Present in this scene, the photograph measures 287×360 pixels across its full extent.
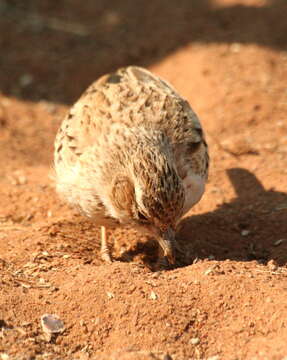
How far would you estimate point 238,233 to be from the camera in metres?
7.70

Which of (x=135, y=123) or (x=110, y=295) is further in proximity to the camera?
(x=135, y=123)

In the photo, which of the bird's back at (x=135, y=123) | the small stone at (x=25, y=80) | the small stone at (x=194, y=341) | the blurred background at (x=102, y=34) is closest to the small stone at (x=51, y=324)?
the small stone at (x=194, y=341)

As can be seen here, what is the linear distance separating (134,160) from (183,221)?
1879mm

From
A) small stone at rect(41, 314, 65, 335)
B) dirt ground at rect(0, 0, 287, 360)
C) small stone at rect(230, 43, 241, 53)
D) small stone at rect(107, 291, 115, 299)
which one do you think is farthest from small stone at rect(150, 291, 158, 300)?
small stone at rect(230, 43, 241, 53)

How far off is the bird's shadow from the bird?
483 mm

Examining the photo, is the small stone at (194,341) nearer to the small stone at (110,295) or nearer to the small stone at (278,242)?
the small stone at (110,295)

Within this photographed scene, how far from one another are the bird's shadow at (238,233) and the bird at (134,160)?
1.58 feet

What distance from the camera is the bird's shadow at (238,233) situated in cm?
726

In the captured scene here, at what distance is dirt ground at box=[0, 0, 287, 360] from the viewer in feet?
17.8

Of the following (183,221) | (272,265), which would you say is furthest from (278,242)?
(183,221)

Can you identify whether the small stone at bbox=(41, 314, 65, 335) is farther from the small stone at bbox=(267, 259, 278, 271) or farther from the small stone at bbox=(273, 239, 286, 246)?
the small stone at bbox=(273, 239, 286, 246)

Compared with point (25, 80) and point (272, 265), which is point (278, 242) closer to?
point (272, 265)

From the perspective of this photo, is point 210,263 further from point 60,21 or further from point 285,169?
point 60,21

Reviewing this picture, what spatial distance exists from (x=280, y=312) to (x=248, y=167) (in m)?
3.80
